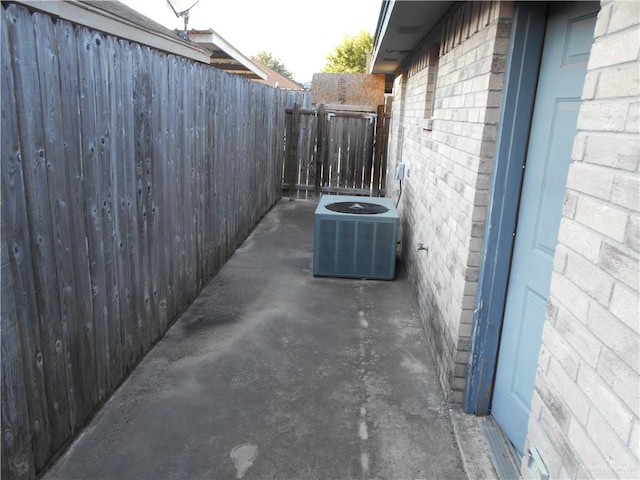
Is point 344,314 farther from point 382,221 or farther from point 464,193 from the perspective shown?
point 464,193

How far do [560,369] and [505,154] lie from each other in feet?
4.55

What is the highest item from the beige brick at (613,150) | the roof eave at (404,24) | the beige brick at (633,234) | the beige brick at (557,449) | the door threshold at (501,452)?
the roof eave at (404,24)

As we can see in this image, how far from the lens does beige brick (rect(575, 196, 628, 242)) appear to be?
4.39ft

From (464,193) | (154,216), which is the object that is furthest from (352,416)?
(154,216)

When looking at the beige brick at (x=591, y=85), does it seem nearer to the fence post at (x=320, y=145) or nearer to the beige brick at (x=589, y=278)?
the beige brick at (x=589, y=278)

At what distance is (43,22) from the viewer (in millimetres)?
2189

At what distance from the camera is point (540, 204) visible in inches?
96.5

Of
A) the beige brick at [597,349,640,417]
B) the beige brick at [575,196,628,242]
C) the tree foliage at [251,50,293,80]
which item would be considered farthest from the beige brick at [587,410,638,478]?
the tree foliage at [251,50,293,80]

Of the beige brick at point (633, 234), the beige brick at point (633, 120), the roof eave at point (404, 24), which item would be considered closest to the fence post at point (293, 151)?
the roof eave at point (404, 24)

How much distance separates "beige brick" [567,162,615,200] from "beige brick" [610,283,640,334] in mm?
284

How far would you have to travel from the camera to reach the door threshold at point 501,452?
2.53 metres

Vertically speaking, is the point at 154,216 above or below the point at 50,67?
below

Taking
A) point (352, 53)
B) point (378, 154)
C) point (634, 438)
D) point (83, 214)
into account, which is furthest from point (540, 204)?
point (352, 53)

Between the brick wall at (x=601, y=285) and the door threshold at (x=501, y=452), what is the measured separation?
0.94 metres
